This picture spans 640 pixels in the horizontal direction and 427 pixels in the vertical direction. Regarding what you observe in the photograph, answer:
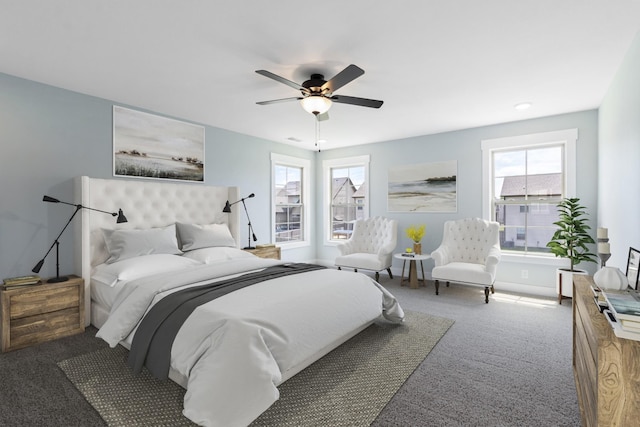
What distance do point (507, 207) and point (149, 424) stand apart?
16.5 feet

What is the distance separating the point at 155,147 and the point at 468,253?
4.63m

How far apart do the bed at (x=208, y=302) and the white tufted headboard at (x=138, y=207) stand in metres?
0.01

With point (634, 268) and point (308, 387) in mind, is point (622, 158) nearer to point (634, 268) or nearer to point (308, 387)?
point (634, 268)

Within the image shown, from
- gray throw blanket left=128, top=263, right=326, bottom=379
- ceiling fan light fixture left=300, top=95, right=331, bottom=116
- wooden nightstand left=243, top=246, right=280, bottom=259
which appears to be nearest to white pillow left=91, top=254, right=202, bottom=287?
gray throw blanket left=128, top=263, right=326, bottom=379

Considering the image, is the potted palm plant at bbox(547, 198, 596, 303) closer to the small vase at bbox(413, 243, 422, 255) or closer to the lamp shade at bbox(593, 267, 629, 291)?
the small vase at bbox(413, 243, 422, 255)

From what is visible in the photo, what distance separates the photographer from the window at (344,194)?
6.22m

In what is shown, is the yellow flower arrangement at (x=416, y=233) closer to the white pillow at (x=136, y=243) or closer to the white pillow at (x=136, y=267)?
the white pillow at (x=136, y=267)

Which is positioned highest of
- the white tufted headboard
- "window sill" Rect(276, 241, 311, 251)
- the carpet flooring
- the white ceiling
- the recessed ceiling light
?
the recessed ceiling light

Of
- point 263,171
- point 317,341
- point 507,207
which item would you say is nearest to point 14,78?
point 263,171

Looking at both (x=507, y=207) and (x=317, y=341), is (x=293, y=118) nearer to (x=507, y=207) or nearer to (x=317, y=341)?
(x=317, y=341)

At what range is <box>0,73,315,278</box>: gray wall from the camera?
2.99 meters

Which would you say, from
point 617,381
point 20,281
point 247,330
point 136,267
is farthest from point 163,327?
point 617,381

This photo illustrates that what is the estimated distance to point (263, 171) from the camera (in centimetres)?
560

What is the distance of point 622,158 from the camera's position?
9.07 ft
